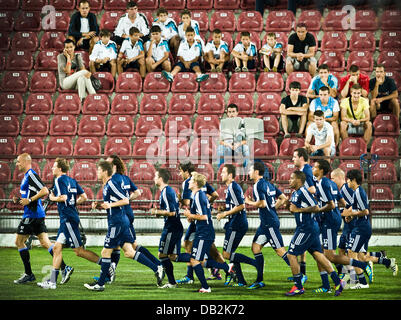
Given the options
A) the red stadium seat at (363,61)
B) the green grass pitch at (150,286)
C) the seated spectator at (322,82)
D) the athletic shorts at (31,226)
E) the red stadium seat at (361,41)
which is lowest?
the green grass pitch at (150,286)

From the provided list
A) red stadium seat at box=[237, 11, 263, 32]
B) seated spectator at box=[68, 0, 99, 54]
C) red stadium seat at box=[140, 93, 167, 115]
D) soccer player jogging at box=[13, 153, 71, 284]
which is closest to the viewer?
soccer player jogging at box=[13, 153, 71, 284]

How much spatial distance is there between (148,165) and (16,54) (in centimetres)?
599

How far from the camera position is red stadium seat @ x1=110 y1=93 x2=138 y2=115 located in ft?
53.4

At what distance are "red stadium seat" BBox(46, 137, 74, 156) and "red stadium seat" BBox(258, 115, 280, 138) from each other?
4.16 meters

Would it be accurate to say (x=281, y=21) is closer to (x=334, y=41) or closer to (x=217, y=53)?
(x=334, y=41)

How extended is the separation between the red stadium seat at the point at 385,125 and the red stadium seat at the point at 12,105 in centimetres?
802

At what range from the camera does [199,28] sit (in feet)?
59.8

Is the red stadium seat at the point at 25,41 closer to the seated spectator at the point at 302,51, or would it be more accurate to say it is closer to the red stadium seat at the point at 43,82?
the red stadium seat at the point at 43,82

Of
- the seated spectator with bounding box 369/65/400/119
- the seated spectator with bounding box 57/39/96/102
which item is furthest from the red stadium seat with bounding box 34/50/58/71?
the seated spectator with bounding box 369/65/400/119

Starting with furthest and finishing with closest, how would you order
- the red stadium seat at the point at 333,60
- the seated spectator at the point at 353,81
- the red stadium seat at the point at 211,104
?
the red stadium seat at the point at 333,60
the red stadium seat at the point at 211,104
the seated spectator at the point at 353,81

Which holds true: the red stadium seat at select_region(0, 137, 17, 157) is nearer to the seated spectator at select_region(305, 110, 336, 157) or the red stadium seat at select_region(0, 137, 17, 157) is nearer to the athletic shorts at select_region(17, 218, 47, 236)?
the athletic shorts at select_region(17, 218, 47, 236)

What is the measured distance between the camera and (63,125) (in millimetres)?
16062

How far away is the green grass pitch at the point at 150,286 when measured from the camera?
30.1 feet

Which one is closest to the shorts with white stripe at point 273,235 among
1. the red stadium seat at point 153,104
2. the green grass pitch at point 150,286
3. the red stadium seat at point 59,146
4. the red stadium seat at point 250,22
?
the green grass pitch at point 150,286
